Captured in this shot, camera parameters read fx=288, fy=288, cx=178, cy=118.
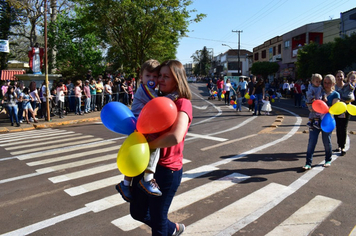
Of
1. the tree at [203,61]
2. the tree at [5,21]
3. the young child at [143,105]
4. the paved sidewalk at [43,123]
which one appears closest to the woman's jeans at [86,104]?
the paved sidewalk at [43,123]

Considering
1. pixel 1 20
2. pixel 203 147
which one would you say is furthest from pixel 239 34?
pixel 203 147

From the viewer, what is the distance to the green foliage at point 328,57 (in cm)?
2470

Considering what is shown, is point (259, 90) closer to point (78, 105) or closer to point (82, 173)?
point (78, 105)

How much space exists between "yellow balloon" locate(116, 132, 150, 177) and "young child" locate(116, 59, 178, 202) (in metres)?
0.11

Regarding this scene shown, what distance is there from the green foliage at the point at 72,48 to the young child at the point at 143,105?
84.4ft

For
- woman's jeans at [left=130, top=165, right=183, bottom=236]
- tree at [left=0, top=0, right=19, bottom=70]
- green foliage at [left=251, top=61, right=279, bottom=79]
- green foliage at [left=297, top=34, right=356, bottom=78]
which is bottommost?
woman's jeans at [left=130, top=165, right=183, bottom=236]

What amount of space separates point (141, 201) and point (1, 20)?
116 feet

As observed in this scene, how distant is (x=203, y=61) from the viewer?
124 metres

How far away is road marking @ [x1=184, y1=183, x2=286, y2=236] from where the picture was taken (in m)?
3.64

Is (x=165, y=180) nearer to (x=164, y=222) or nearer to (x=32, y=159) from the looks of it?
(x=164, y=222)

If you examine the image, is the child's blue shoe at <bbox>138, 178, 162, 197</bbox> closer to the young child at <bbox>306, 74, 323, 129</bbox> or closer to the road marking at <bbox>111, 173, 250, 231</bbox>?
the road marking at <bbox>111, 173, 250, 231</bbox>

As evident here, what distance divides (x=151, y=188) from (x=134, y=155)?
0.35 meters

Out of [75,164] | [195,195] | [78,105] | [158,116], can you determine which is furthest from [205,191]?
[78,105]

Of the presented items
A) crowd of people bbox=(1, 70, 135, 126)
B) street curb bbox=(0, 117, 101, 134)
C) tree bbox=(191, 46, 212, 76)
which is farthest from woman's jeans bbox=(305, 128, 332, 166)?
tree bbox=(191, 46, 212, 76)
